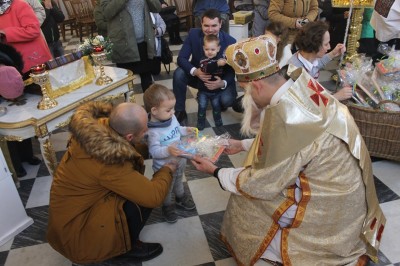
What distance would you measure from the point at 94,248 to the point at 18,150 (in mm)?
1493

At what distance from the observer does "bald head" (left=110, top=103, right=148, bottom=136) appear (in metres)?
1.53

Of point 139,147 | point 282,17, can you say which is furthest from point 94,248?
point 282,17

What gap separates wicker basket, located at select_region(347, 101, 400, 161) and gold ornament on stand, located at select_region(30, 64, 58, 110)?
197 centimetres

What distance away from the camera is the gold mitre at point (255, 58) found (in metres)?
1.42

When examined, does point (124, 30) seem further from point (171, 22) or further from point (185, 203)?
point (171, 22)

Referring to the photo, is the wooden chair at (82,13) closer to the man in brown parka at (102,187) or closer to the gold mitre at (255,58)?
the man in brown parka at (102,187)

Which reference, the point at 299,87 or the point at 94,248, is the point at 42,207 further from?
the point at 299,87

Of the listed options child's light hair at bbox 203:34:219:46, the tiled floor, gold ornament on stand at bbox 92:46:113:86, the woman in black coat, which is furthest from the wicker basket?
the woman in black coat

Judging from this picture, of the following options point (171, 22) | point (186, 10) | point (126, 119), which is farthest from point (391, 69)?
point (186, 10)

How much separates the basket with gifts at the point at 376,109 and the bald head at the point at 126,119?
1.56 m

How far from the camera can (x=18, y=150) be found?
278cm

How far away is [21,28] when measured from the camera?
2.52 meters

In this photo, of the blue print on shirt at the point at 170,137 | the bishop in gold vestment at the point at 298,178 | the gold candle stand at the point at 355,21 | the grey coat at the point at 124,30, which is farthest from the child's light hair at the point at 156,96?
the gold candle stand at the point at 355,21

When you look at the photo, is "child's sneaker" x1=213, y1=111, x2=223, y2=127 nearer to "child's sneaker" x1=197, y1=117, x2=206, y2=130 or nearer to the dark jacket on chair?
"child's sneaker" x1=197, y1=117, x2=206, y2=130
